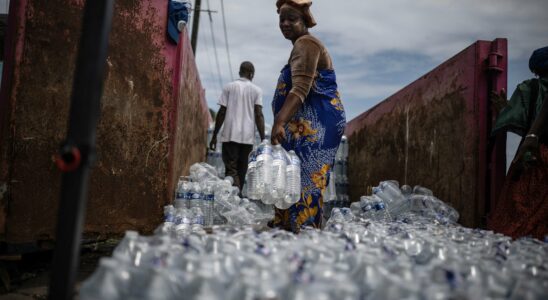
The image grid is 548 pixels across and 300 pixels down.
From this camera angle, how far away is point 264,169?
2703 mm

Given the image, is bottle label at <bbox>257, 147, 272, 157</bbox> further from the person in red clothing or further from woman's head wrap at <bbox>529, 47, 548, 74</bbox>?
woman's head wrap at <bbox>529, 47, 548, 74</bbox>

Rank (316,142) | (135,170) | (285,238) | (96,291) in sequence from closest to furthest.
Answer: (96,291) → (285,238) → (316,142) → (135,170)

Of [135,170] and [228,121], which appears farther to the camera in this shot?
[228,121]

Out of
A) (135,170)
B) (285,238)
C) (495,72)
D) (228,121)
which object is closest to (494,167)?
(495,72)

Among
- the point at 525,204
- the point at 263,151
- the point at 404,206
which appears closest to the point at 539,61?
the point at 525,204

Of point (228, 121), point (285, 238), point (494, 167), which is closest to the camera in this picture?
point (285, 238)

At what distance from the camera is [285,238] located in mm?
1718

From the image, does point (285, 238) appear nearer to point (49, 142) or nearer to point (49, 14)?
point (49, 142)

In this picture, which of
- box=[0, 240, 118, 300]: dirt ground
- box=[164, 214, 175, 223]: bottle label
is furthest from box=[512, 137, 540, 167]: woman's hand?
box=[0, 240, 118, 300]: dirt ground

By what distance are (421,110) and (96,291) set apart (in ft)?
15.5

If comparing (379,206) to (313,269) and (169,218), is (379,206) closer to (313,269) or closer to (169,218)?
(169,218)

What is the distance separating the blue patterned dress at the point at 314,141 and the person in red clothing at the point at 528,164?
1.37 meters

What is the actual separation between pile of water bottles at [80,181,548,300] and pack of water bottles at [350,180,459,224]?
217 centimetres

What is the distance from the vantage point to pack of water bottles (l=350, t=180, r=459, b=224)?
156 inches
